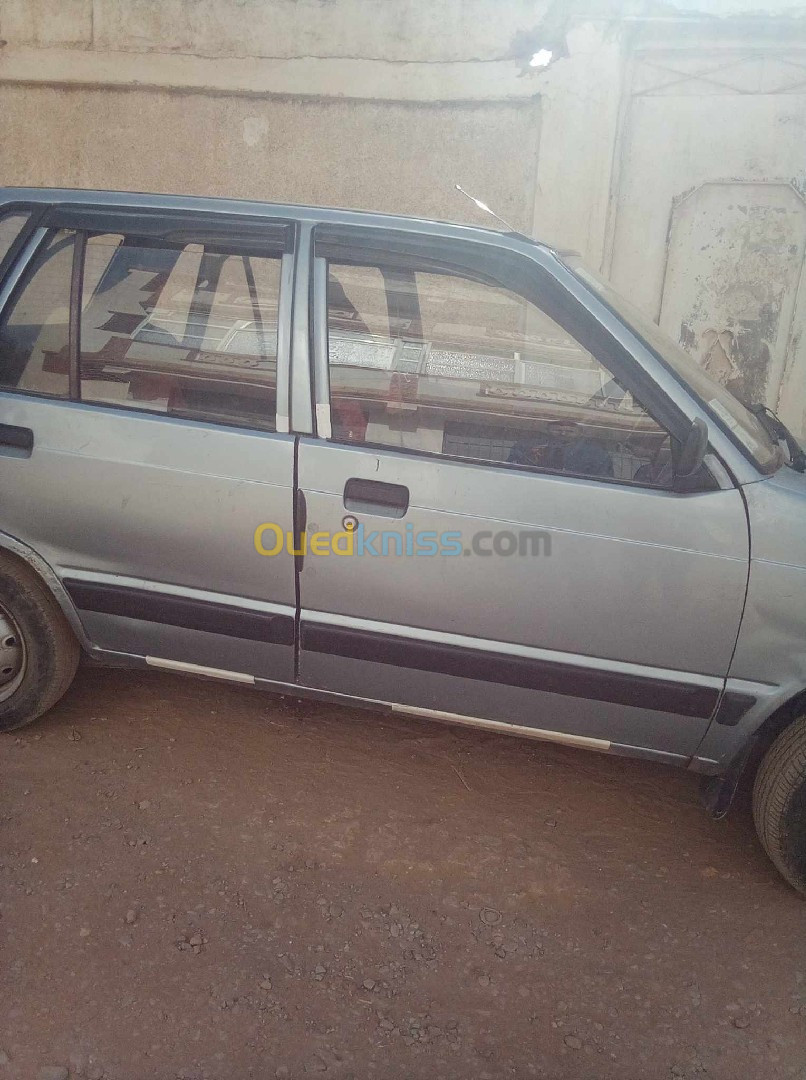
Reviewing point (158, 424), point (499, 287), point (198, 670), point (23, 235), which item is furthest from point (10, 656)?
point (499, 287)

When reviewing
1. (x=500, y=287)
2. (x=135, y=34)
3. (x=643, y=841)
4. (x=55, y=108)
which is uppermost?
(x=135, y=34)

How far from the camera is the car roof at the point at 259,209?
268cm

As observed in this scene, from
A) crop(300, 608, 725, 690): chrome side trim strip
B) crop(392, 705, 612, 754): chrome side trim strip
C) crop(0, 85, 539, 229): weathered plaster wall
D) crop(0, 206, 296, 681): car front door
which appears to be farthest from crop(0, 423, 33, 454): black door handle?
crop(0, 85, 539, 229): weathered plaster wall

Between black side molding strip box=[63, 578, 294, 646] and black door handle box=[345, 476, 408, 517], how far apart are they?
1.43 feet

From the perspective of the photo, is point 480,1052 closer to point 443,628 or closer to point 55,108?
point 443,628

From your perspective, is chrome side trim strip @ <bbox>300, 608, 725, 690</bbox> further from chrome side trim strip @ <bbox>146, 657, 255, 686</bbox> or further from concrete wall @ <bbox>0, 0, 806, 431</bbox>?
concrete wall @ <bbox>0, 0, 806, 431</bbox>

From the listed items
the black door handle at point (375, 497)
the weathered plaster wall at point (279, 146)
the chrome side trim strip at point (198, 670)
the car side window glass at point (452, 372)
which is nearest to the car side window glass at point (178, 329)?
the car side window glass at point (452, 372)

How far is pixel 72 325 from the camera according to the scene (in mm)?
2881

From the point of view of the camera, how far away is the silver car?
2.52 m

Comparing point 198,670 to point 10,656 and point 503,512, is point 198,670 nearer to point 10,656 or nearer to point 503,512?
point 10,656

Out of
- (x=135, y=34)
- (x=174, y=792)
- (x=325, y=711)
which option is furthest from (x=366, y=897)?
(x=135, y=34)

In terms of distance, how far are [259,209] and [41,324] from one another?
0.81 m

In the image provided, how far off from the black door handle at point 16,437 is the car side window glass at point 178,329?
218 millimetres

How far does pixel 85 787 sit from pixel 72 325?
1485 millimetres
